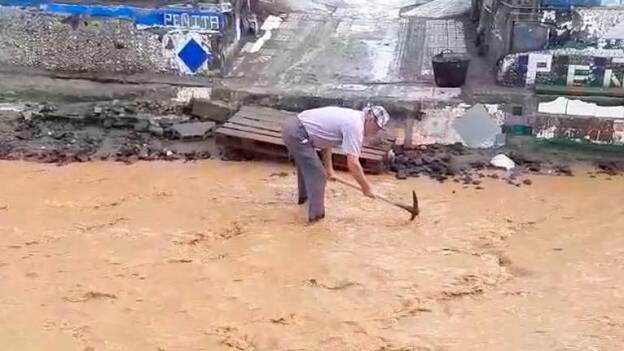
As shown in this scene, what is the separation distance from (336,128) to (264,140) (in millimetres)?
1816

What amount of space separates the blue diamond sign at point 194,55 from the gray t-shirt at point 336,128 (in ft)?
10.8

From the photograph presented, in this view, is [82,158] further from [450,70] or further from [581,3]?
[581,3]

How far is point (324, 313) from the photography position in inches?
276

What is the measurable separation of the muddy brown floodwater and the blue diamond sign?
2023 mm

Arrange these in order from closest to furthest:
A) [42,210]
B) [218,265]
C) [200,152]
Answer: [218,265]
[42,210]
[200,152]

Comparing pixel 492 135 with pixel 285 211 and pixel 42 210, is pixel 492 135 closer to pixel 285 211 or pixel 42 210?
pixel 285 211

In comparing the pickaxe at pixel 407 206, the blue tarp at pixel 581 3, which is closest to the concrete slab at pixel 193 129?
the pickaxe at pixel 407 206

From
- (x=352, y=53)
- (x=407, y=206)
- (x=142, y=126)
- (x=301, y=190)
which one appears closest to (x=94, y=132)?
(x=142, y=126)

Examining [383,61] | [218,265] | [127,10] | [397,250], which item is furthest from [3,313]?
[383,61]

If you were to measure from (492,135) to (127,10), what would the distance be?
4.87 m

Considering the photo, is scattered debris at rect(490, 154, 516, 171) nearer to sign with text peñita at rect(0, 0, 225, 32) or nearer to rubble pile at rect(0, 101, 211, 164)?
rubble pile at rect(0, 101, 211, 164)

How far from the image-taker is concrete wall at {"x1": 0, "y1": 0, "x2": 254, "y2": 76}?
36.8 feet

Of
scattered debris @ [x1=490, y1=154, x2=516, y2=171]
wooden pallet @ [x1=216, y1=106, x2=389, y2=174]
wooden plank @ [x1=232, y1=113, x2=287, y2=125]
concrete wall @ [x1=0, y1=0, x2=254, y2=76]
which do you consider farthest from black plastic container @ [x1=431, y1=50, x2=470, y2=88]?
concrete wall @ [x1=0, y1=0, x2=254, y2=76]

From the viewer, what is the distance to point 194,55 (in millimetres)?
11281
